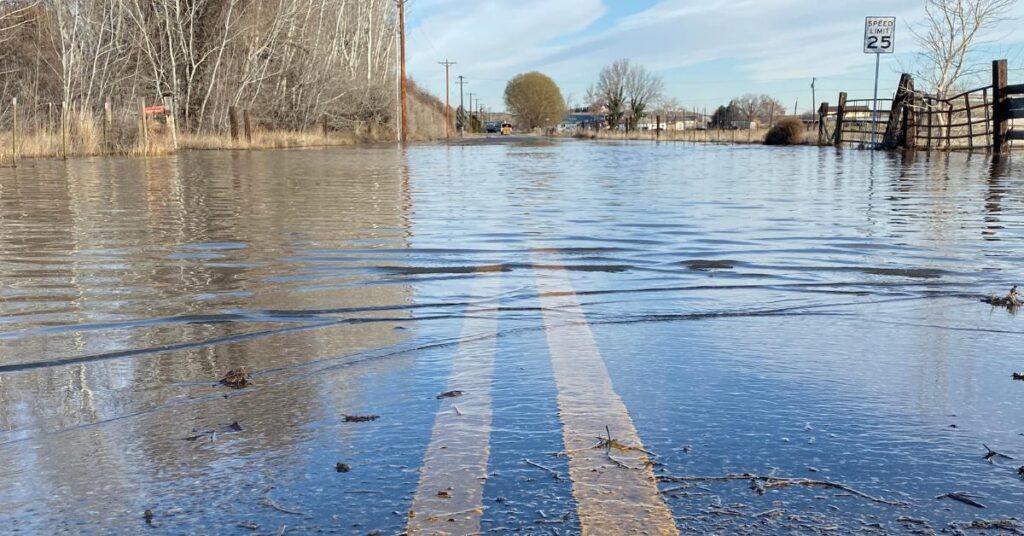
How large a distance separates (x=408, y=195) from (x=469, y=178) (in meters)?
3.84

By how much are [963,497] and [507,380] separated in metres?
1.40

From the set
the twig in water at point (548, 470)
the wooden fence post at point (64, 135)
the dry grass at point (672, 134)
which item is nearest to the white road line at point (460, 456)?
the twig in water at point (548, 470)

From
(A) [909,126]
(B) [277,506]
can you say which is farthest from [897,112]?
(B) [277,506]

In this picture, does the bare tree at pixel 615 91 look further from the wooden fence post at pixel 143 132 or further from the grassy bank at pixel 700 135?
the wooden fence post at pixel 143 132


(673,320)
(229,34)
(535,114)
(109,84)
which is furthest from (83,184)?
(535,114)

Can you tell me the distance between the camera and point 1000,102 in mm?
19844

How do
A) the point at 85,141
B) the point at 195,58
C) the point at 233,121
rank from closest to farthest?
the point at 85,141, the point at 233,121, the point at 195,58

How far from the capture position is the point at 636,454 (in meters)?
2.23

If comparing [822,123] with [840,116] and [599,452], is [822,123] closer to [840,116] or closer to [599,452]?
[840,116]

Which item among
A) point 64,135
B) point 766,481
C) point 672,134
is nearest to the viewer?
point 766,481

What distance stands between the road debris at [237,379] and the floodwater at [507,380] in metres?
0.04

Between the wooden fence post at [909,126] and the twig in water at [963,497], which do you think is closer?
the twig in water at [963,497]

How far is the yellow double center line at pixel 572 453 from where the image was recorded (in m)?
1.85

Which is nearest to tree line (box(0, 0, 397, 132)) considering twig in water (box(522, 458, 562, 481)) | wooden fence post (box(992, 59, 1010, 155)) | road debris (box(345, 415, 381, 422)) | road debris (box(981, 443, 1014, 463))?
road debris (box(345, 415, 381, 422))
